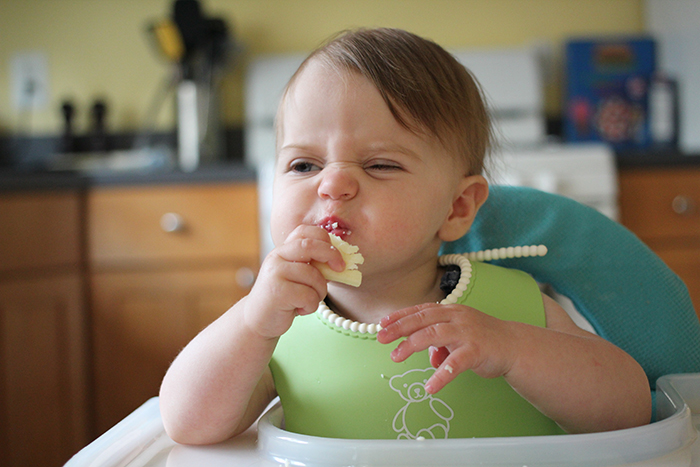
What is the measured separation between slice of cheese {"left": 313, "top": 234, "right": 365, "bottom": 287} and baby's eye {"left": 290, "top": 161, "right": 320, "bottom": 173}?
12 cm

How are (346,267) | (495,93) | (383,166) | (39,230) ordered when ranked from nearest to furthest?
(346,267), (383,166), (39,230), (495,93)

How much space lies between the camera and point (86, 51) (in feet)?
7.99

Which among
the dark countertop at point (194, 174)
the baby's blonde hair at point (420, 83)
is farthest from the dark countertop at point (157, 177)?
the baby's blonde hair at point (420, 83)

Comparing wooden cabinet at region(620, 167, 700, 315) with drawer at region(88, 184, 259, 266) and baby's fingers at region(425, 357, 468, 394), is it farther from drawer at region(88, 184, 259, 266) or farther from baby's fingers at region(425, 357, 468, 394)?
baby's fingers at region(425, 357, 468, 394)

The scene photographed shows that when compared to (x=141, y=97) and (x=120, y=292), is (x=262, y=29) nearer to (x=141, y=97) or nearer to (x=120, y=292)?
(x=141, y=97)

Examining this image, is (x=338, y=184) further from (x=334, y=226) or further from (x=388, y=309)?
(x=388, y=309)

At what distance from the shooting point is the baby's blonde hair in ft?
2.20

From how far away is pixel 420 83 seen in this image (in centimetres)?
69

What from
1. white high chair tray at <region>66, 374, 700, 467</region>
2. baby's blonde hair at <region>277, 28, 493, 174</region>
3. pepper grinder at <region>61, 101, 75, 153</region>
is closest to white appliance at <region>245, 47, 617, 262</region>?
pepper grinder at <region>61, 101, 75, 153</region>

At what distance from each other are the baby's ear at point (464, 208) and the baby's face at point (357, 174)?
0.19 feet

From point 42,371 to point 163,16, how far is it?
56.2 inches

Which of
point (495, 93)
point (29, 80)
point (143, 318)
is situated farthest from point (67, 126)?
point (495, 93)

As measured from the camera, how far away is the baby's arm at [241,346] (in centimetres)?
54

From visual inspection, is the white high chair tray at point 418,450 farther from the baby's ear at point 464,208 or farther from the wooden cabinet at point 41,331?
the wooden cabinet at point 41,331
